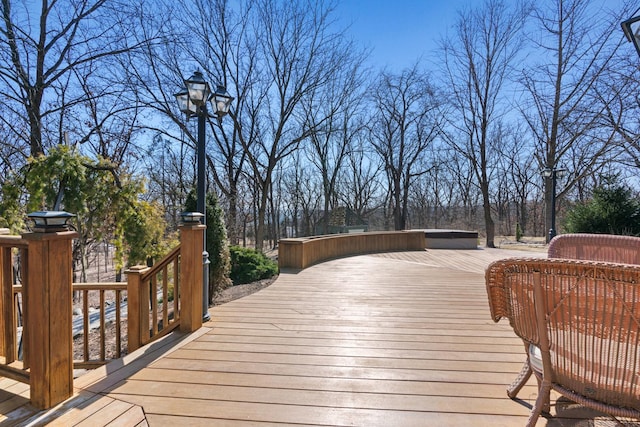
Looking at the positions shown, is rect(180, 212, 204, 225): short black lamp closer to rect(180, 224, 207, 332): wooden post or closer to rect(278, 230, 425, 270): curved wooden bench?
rect(180, 224, 207, 332): wooden post

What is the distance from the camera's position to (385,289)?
4762 mm

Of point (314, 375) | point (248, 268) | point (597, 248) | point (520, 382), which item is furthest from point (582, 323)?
point (248, 268)

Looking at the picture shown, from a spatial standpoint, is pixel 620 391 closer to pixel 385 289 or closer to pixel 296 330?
pixel 296 330

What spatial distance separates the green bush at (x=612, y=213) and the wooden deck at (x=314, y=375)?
7707 mm

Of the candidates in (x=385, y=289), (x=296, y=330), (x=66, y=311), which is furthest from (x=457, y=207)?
(x=66, y=311)

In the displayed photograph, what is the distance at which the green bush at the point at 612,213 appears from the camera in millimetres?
8336

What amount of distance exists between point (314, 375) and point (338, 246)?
6286 millimetres

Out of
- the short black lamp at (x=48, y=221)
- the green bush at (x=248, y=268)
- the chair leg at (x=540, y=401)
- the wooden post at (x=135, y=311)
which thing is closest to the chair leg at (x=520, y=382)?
the chair leg at (x=540, y=401)

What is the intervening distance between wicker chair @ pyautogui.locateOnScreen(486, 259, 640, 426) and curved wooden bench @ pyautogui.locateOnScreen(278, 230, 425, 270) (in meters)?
5.30

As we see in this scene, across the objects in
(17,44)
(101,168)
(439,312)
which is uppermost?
(17,44)

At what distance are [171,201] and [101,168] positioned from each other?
43.2 ft

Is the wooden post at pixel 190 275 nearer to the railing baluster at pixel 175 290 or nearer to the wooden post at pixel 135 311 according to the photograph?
the railing baluster at pixel 175 290

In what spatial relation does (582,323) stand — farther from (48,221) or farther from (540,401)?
(48,221)

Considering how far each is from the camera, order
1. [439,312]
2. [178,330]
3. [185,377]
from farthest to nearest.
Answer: [439,312] → [178,330] → [185,377]
